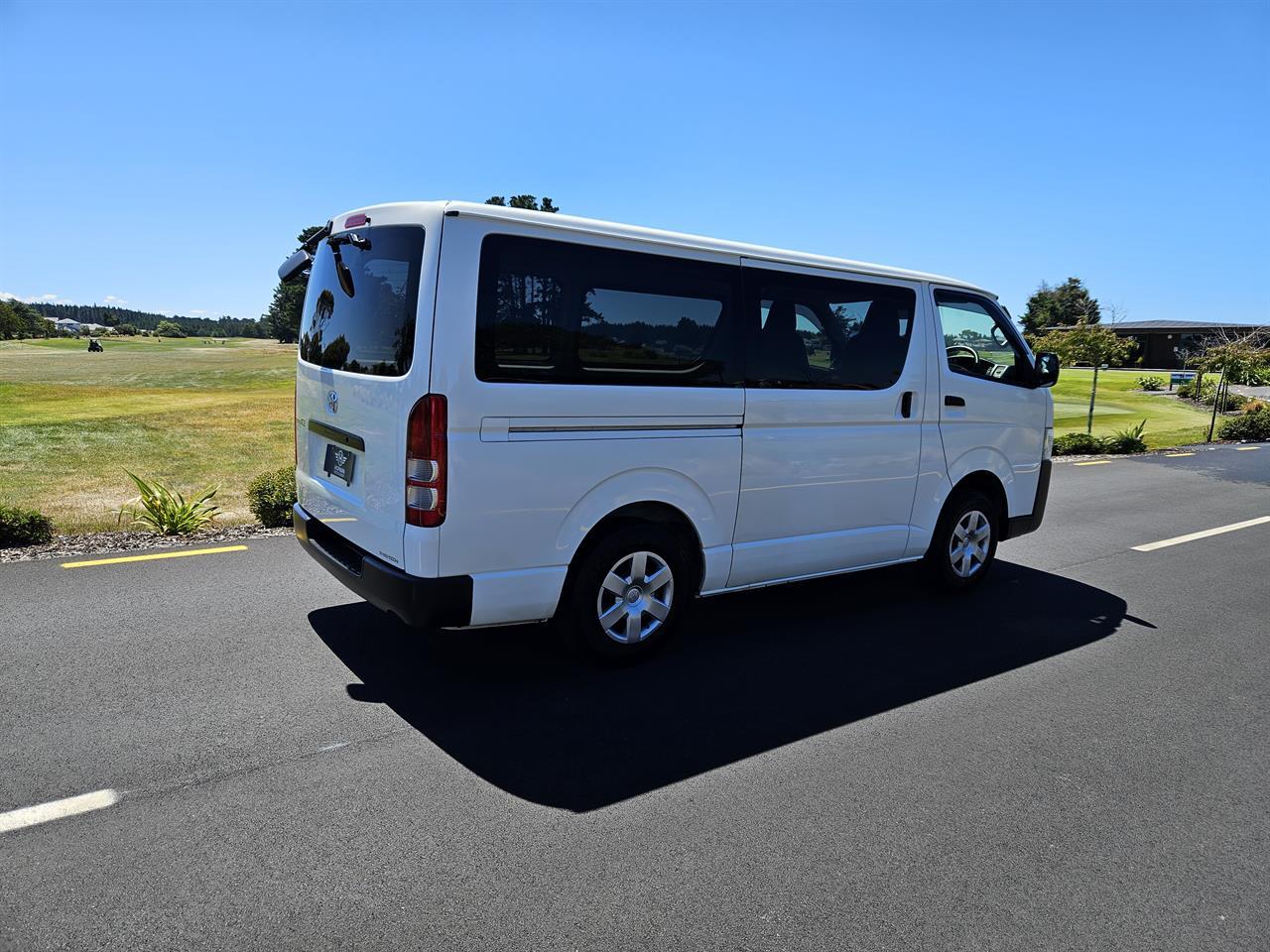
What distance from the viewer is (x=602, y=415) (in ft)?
12.6

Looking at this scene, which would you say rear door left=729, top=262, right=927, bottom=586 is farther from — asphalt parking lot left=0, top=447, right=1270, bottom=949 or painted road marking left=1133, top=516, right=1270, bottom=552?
painted road marking left=1133, top=516, right=1270, bottom=552

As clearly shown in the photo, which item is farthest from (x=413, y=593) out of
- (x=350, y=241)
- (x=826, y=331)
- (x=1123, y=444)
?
(x=1123, y=444)

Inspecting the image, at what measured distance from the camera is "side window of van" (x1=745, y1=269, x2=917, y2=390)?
14.6 ft

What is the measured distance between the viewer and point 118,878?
2.49 m

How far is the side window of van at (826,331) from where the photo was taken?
445 cm

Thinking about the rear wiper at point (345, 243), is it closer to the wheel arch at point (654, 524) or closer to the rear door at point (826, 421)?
the wheel arch at point (654, 524)

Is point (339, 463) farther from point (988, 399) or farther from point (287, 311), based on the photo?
point (287, 311)

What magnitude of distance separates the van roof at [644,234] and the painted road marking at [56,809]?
2.57m

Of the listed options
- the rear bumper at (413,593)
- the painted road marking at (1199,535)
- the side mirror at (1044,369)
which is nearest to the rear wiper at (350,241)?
the rear bumper at (413,593)

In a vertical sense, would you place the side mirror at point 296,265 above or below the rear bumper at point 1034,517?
above

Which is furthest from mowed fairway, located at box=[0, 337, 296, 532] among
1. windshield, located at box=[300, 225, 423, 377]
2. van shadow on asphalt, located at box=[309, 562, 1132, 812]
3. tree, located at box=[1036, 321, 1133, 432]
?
tree, located at box=[1036, 321, 1133, 432]

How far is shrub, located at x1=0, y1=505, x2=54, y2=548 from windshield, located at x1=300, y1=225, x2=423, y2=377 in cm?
357

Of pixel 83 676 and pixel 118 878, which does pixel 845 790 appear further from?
pixel 83 676

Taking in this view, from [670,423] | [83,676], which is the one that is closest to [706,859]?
[670,423]
